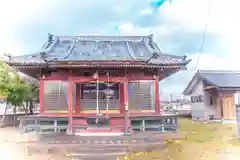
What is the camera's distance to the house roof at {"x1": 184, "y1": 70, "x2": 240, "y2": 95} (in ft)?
46.0

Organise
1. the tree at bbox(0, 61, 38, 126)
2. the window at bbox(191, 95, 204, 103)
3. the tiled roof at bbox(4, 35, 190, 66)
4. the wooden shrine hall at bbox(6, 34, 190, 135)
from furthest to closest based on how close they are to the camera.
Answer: the window at bbox(191, 95, 204, 103)
the tree at bbox(0, 61, 38, 126)
the tiled roof at bbox(4, 35, 190, 66)
the wooden shrine hall at bbox(6, 34, 190, 135)

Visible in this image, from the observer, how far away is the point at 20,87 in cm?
1138

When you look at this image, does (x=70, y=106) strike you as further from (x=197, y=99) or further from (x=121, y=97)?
(x=197, y=99)

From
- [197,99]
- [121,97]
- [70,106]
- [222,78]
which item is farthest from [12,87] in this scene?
[222,78]

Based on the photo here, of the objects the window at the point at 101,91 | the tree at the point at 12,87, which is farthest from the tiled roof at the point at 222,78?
the tree at the point at 12,87

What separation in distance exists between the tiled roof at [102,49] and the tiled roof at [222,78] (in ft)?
18.5

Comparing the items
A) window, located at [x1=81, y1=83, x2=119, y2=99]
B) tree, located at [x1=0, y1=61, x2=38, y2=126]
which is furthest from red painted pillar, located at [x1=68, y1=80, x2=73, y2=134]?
tree, located at [x1=0, y1=61, x2=38, y2=126]

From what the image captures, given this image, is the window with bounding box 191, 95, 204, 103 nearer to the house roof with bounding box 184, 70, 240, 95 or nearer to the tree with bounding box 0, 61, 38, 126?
the house roof with bounding box 184, 70, 240, 95

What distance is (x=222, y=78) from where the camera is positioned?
15.2m

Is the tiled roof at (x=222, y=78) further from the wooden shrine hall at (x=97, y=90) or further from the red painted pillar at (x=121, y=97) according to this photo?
the red painted pillar at (x=121, y=97)

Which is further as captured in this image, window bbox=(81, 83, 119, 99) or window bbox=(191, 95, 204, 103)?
window bbox=(191, 95, 204, 103)

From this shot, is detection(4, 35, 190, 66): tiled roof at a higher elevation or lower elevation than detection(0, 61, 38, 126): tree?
higher

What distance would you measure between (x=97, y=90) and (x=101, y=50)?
1734mm

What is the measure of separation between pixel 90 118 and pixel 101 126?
39 centimetres
